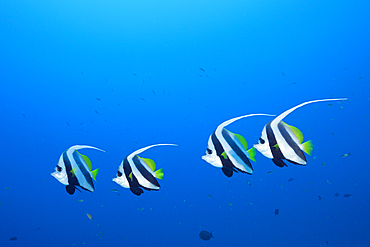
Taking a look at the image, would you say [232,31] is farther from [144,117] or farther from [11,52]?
[11,52]

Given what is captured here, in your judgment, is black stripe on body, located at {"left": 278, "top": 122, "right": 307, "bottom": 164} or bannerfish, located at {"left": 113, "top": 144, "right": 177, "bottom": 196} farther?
bannerfish, located at {"left": 113, "top": 144, "right": 177, "bottom": 196}

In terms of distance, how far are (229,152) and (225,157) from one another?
62 mm

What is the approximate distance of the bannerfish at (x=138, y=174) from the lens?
2.43m

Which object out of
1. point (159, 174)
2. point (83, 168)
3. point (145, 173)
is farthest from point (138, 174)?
point (83, 168)

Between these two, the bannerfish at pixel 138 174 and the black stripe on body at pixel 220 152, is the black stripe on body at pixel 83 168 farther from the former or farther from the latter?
the black stripe on body at pixel 220 152

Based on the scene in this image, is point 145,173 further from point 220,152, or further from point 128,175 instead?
point 220,152

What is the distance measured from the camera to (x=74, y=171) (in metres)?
2.47

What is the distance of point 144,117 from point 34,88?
3320 mm

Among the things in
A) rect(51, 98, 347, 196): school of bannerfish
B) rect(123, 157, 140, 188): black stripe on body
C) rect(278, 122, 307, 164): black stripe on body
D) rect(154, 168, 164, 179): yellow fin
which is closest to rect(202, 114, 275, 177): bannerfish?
rect(51, 98, 347, 196): school of bannerfish

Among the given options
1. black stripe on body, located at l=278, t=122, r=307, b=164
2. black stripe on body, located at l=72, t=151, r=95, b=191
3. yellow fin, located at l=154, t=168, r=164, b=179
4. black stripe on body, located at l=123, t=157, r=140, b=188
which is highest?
black stripe on body, located at l=72, t=151, r=95, b=191

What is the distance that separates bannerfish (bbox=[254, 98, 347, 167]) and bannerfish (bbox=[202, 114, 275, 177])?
0.15 m

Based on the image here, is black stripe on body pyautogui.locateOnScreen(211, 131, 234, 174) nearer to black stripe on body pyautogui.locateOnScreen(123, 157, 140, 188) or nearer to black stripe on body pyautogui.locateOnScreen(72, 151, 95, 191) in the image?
black stripe on body pyautogui.locateOnScreen(123, 157, 140, 188)

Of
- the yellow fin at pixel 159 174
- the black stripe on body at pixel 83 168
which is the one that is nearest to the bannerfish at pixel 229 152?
the yellow fin at pixel 159 174

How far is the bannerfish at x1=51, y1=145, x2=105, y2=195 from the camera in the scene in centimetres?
247
